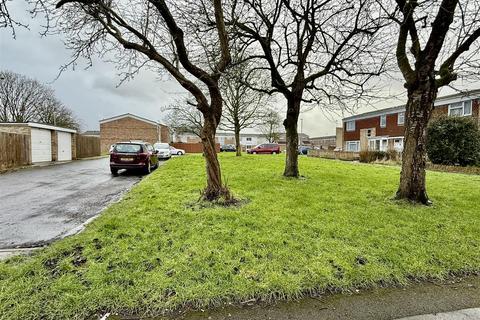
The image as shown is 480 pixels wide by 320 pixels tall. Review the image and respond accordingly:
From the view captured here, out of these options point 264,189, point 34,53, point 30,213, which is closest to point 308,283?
point 264,189

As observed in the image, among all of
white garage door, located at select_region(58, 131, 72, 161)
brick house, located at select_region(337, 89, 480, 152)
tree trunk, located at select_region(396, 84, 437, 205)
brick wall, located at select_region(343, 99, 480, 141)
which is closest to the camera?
tree trunk, located at select_region(396, 84, 437, 205)

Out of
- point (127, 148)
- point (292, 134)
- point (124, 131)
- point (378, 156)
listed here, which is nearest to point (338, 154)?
point (378, 156)

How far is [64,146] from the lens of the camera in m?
22.8

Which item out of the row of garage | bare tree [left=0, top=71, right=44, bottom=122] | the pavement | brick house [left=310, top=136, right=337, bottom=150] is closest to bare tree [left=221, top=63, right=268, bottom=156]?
the row of garage

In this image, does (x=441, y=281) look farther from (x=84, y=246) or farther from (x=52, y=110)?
(x=52, y=110)

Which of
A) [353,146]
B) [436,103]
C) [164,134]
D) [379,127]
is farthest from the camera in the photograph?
[164,134]

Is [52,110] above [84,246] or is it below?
above

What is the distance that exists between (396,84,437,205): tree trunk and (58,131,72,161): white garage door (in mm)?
24300

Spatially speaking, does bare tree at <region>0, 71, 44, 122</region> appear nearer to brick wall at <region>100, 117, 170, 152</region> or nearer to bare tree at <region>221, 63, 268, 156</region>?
brick wall at <region>100, 117, 170, 152</region>

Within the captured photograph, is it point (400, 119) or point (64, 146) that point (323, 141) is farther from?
point (64, 146)

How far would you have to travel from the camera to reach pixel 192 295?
271 centimetres

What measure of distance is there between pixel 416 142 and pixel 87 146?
2971 cm

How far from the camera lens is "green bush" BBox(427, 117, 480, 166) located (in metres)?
14.8

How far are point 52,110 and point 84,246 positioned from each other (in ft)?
137
